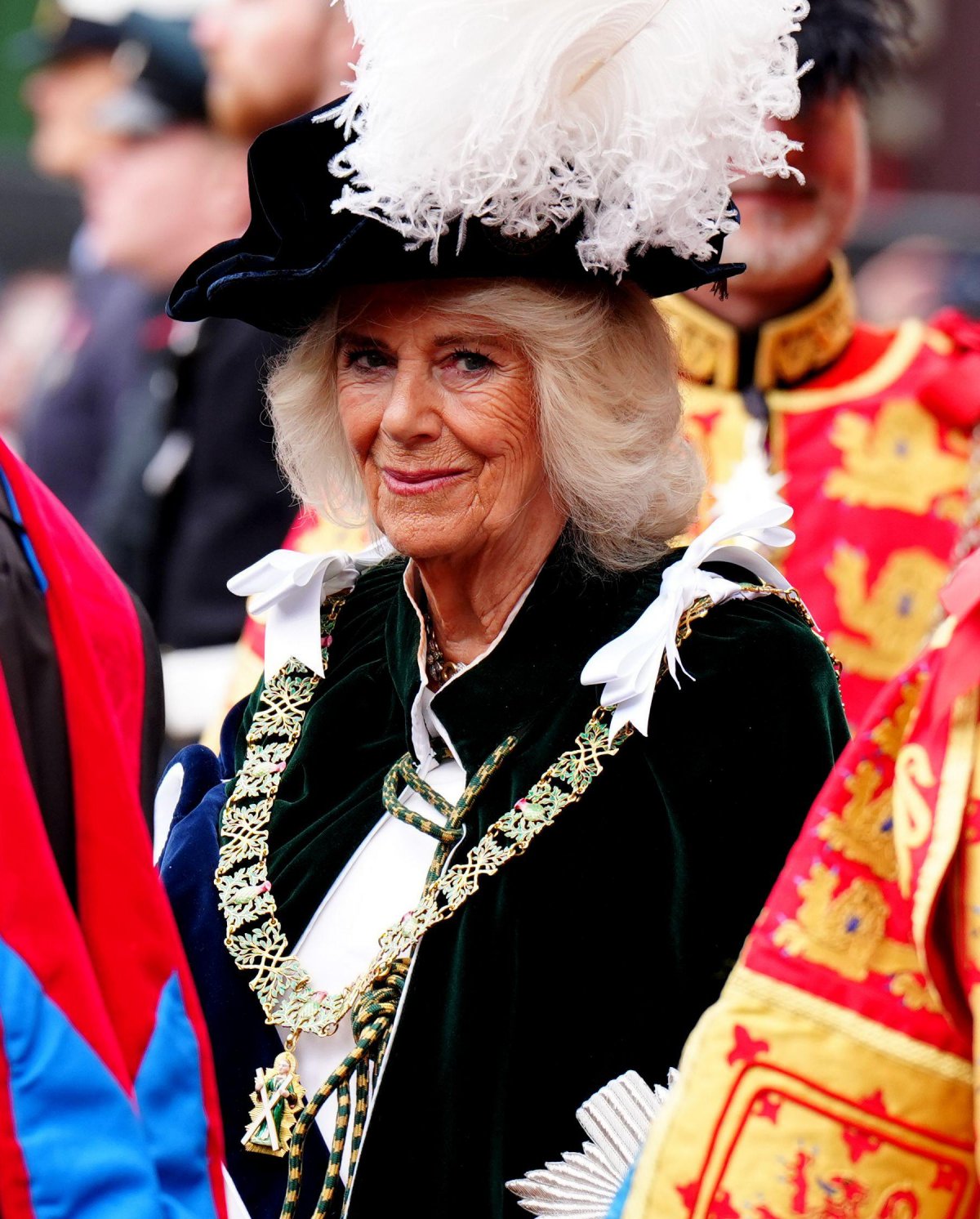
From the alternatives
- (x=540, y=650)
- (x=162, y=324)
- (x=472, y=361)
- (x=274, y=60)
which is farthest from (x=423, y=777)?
(x=162, y=324)

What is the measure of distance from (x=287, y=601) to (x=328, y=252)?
0.58m

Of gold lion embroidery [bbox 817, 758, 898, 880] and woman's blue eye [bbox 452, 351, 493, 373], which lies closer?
gold lion embroidery [bbox 817, 758, 898, 880]

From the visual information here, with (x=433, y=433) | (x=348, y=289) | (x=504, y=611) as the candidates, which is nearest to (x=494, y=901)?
(x=504, y=611)

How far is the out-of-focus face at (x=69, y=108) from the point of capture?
778 centimetres

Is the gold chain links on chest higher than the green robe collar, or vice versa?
the green robe collar

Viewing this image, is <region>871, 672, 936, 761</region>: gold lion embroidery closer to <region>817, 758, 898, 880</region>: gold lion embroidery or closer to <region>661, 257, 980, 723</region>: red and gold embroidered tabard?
<region>817, 758, 898, 880</region>: gold lion embroidery

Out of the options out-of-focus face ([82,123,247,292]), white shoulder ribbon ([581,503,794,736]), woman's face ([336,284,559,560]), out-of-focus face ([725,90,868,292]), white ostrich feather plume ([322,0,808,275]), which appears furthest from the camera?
out-of-focus face ([82,123,247,292])

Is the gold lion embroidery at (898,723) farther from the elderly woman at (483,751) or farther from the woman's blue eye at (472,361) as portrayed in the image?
the woman's blue eye at (472,361)

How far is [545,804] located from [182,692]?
2.76m

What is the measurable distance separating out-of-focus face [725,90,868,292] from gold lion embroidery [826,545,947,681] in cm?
67

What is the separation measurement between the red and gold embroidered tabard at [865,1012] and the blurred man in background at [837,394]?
6.29ft

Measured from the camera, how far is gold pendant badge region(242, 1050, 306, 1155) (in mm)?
2322

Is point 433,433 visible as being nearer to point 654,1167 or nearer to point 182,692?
point 654,1167

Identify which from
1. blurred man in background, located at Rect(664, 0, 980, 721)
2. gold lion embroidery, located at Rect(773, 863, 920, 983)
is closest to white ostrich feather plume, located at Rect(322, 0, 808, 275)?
gold lion embroidery, located at Rect(773, 863, 920, 983)
